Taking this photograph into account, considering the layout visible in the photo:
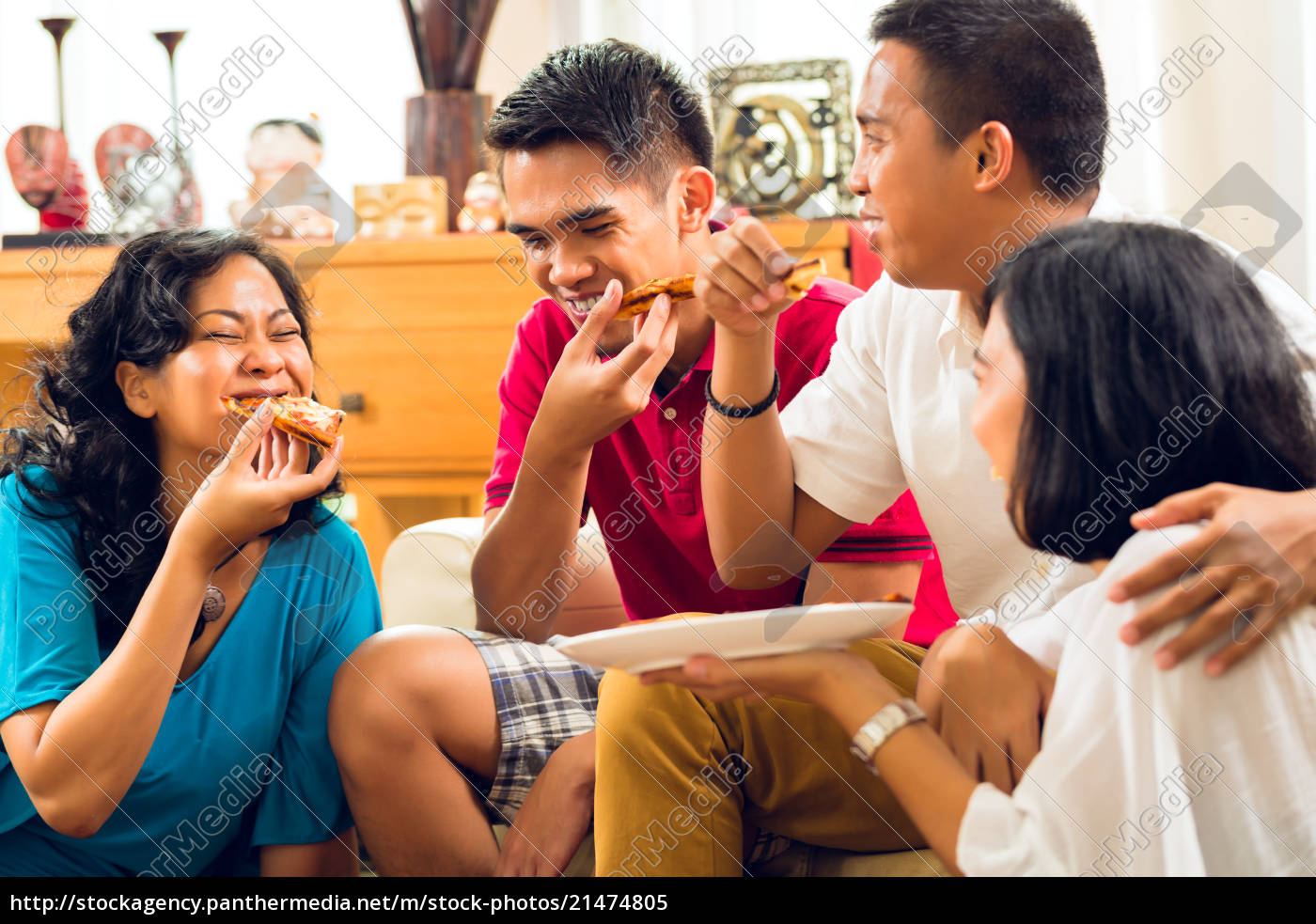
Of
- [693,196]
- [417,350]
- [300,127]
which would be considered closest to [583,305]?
[693,196]

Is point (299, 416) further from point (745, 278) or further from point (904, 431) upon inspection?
point (904, 431)

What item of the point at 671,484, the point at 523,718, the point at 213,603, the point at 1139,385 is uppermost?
the point at 1139,385

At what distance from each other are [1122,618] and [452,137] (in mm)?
1993

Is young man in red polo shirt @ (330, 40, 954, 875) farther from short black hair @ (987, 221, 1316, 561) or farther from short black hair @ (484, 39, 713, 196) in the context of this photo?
short black hair @ (987, 221, 1316, 561)

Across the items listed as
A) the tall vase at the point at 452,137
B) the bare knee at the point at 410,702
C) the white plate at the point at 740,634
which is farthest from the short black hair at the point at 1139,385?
the tall vase at the point at 452,137

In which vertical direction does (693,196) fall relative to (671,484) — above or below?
above

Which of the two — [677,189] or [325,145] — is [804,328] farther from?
[325,145]

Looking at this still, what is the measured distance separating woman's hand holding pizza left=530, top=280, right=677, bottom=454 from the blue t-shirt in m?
0.32

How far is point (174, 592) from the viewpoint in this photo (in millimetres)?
1165

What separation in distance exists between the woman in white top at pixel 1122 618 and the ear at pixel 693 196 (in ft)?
2.33

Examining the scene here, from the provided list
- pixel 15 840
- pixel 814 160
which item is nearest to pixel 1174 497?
pixel 15 840

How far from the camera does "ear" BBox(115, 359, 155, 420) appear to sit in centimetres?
136

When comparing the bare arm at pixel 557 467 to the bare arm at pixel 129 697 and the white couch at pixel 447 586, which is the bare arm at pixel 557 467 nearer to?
the white couch at pixel 447 586
